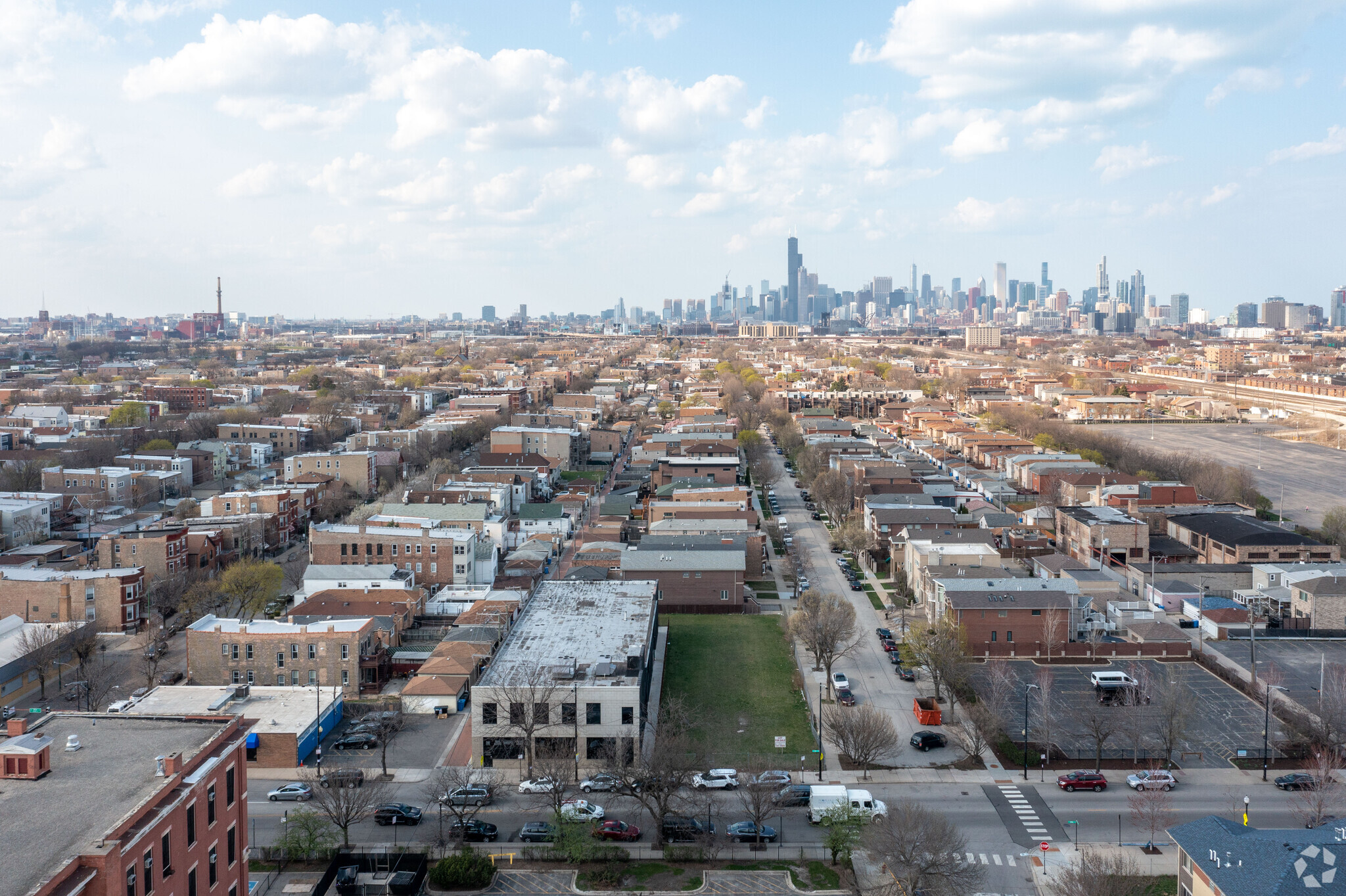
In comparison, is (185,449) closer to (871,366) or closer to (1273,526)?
(1273,526)

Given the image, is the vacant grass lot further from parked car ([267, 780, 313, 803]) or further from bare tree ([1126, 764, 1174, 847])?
parked car ([267, 780, 313, 803])

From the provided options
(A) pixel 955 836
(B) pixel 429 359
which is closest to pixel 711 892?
(A) pixel 955 836

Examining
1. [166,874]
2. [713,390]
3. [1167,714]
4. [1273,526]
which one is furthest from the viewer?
[713,390]

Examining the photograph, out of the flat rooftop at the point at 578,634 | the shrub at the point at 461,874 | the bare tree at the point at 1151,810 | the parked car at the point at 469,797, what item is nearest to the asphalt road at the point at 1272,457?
the bare tree at the point at 1151,810

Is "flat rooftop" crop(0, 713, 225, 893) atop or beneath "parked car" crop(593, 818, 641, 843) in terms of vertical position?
atop

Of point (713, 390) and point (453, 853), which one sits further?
point (713, 390)

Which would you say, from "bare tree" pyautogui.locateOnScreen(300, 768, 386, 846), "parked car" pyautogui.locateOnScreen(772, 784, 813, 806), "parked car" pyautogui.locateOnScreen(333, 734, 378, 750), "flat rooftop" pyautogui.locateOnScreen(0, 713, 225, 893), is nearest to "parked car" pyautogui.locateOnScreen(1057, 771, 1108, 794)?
"parked car" pyautogui.locateOnScreen(772, 784, 813, 806)

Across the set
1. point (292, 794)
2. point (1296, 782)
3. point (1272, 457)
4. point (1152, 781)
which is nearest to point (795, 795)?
point (1152, 781)

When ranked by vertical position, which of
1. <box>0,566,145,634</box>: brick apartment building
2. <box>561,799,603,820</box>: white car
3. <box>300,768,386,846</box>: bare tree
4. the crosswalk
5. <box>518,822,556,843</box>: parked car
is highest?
<box>0,566,145,634</box>: brick apartment building
